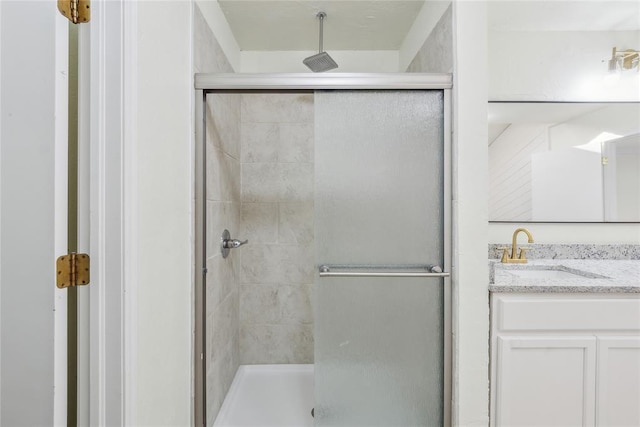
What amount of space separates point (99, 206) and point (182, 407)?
89 cm

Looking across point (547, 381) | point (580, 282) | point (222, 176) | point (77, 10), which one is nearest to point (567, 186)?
point (580, 282)

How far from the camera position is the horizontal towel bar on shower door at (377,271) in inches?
50.8

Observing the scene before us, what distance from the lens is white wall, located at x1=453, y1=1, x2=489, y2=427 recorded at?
1.24 metres

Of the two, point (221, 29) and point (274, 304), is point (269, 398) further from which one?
point (221, 29)

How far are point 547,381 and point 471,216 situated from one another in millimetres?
723

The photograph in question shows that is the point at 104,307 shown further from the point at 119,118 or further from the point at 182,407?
the point at 182,407

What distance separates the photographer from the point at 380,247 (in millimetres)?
1312

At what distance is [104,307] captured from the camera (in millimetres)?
842

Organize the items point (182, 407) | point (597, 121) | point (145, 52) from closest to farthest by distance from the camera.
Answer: point (145, 52)
point (182, 407)
point (597, 121)

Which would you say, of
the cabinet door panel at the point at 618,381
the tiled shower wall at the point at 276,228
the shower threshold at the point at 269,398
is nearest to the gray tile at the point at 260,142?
the tiled shower wall at the point at 276,228

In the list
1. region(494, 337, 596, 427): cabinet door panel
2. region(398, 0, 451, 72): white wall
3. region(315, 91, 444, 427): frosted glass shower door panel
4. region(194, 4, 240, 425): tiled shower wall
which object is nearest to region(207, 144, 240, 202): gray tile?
region(194, 4, 240, 425): tiled shower wall

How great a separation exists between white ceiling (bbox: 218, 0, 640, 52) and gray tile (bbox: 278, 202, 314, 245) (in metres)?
1.12

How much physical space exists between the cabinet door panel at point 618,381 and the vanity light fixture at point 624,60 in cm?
153

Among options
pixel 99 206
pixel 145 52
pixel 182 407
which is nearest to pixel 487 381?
pixel 182 407
